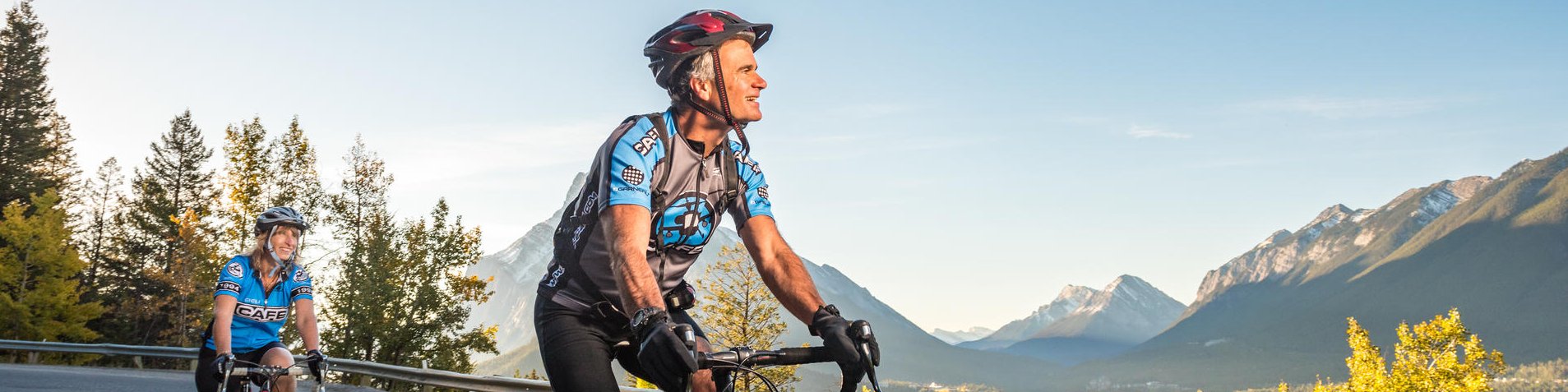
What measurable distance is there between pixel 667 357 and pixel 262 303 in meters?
3.96

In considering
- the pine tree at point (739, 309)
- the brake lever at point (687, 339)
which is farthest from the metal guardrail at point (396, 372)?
the pine tree at point (739, 309)

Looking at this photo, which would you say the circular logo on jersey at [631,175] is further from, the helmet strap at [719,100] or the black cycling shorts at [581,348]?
the black cycling shorts at [581,348]

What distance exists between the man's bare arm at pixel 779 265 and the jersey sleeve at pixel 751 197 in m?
0.02

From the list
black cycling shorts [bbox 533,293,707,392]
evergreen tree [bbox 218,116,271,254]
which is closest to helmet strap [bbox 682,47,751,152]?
black cycling shorts [bbox 533,293,707,392]

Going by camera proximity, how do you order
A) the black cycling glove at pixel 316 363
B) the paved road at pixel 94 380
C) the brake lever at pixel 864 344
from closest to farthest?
the brake lever at pixel 864 344, the black cycling glove at pixel 316 363, the paved road at pixel 94 380

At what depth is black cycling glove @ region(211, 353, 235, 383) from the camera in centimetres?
538

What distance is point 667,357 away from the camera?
2.74m

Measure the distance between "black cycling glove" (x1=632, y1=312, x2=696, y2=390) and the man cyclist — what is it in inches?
10.3

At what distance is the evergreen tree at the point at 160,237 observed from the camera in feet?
149

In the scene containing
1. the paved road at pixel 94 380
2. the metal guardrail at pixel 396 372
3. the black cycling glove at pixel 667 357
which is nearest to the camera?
the black cycling glove at pixel 667 357

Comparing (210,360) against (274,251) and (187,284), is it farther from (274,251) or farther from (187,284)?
(187,284)

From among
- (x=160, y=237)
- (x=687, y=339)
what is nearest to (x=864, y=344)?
(x=687, y=339)

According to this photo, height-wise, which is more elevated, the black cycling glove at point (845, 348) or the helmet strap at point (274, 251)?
the helmet strap at point (274, 251)

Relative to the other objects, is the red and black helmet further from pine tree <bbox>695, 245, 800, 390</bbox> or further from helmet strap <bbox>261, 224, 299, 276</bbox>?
pine tree <bbox>695, 245, 800, 390</bbox>
